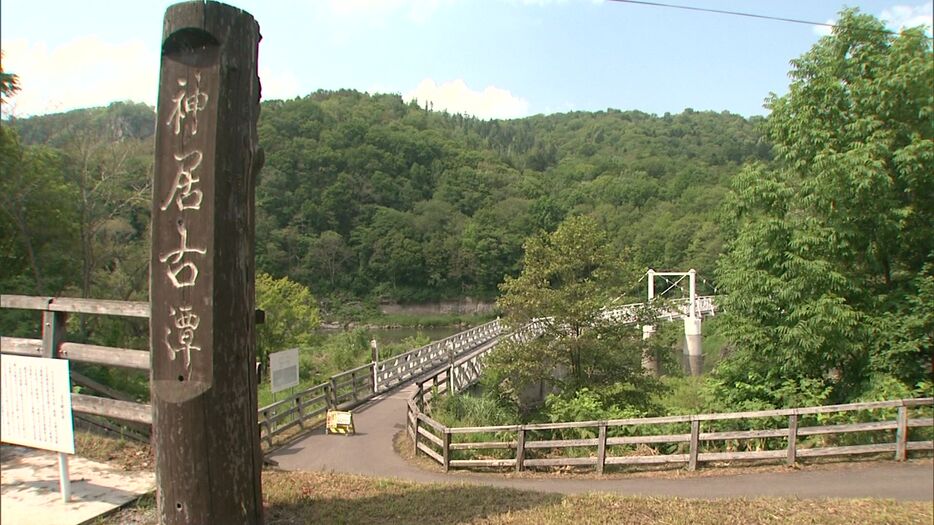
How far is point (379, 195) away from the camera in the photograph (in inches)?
3627

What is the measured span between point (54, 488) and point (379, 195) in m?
89.8

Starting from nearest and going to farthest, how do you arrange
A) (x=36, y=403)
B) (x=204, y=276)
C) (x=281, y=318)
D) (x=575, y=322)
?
(x=204, y=276) → (x=36, y=403) → (x=575, y=322) → (x=281, y=318)

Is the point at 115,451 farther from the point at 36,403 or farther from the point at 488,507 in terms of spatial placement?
the point at 488,507

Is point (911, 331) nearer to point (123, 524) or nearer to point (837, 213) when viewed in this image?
point (837, 213)

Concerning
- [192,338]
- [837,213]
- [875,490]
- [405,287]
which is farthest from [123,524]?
[405,287]

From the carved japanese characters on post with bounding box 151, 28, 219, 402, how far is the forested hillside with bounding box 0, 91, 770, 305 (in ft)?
38.2

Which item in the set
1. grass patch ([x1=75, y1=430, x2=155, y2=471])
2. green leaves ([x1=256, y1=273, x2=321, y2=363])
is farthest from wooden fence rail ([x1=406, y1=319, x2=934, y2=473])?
green leaves ([x1=256, y1=273, x2=321, y2=363])

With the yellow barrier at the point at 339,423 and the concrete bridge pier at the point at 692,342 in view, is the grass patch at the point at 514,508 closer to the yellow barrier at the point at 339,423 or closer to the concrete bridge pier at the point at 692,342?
the yellow barrier at the point at 339,423

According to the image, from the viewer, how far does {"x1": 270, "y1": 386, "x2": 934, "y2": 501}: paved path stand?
496 centimetres

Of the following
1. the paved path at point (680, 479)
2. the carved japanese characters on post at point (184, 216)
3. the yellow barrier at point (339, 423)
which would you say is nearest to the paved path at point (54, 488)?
the carved japanese characters on post at point (184, 216)

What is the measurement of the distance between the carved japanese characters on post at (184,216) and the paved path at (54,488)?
4.59ft

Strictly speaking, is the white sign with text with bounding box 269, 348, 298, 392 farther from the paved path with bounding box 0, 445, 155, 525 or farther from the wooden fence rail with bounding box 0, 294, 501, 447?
the paved path with bounding box 0, 445, 155, 525

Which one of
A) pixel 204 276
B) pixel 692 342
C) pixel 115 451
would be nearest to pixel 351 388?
pixel 115 451

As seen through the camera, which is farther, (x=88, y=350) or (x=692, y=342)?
(x=692, y=342)
